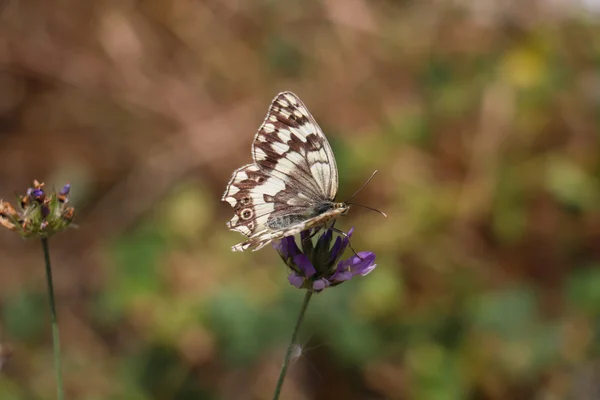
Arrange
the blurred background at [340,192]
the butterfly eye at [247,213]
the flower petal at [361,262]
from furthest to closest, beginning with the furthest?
the blurred background at [340,192], the butterfly eye at [247,213], the flower petal at [361,262]

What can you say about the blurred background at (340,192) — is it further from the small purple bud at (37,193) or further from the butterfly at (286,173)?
the butterfly at (286,173)

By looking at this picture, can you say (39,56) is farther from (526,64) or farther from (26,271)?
(526,64)

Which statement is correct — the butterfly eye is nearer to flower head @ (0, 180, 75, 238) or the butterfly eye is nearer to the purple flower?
the purple flower

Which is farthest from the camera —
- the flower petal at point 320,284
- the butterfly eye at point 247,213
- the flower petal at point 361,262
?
the butterfly eye at point 247,213

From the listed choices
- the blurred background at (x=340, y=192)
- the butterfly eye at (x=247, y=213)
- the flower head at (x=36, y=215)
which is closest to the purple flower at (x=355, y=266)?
the butterfly eye at (x=247, y=213)

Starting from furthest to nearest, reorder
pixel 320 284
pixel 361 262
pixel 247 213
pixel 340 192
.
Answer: pixel 340 192, pixel 247 213, pixel 361 262, pixel 320 284

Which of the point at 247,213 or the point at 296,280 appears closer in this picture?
the point at 296,280

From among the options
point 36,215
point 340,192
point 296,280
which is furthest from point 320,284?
point 340,192

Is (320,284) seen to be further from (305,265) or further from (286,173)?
(286,173)

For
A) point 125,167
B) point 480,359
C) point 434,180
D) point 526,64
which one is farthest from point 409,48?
point 480,359
